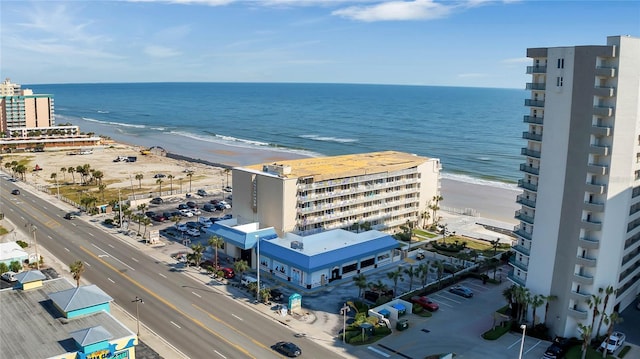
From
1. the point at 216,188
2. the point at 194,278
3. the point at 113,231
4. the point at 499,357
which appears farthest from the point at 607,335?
the point at 216,188

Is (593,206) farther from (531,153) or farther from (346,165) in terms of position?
(346,165)

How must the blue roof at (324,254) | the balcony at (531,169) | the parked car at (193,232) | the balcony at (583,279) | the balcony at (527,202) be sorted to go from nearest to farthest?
the balcony at (583,279) < the balcony at (531,169) < the balcony at (527,202) < the blue roof at (324,254) < the parked car at (193,232)

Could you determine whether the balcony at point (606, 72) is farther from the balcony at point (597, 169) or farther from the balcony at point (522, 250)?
the balcony at point (522, 250)

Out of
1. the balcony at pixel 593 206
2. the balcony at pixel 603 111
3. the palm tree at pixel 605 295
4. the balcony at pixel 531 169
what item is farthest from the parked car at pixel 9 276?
the balcony at pixel 603 111

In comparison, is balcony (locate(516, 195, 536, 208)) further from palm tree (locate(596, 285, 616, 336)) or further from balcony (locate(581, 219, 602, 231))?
palm tree (locate(596, 285, 616, 336))

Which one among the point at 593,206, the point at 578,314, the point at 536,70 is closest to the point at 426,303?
the point at 578,314
